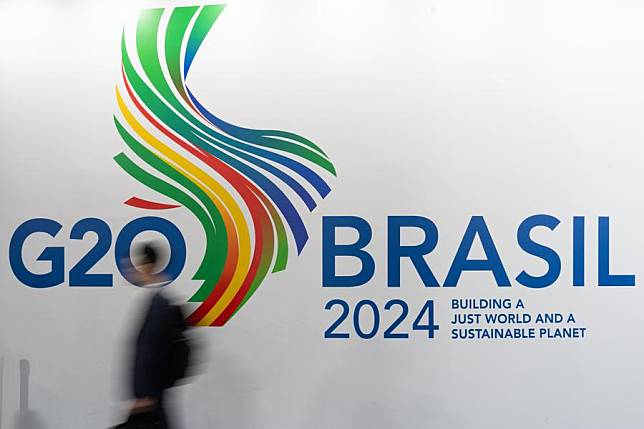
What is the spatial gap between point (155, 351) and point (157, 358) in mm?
35

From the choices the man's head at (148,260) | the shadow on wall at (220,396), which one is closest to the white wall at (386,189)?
the shadow on wall at (220,396)

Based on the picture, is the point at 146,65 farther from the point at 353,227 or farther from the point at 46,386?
the point at 46,386

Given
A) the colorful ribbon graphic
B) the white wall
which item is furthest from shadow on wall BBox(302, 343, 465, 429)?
the colorful ribbon graphic

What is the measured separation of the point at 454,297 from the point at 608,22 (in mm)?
1853

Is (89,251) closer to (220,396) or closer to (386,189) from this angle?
(220,396)

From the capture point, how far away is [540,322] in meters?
3.84

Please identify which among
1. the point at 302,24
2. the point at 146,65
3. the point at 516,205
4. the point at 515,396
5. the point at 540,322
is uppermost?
the point at 302,24

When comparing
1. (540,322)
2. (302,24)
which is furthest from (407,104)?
(540,322)

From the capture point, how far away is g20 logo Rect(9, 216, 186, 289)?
12.8ft

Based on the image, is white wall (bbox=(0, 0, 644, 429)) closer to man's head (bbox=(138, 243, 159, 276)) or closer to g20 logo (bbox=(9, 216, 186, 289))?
g20 logo (bbox=(9, 216, 186, 289))

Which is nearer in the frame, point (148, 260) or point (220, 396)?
point (148, 260)

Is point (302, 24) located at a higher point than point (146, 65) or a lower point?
higher

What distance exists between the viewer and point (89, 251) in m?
3.91

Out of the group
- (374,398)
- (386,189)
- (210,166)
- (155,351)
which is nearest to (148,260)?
(155,351)
